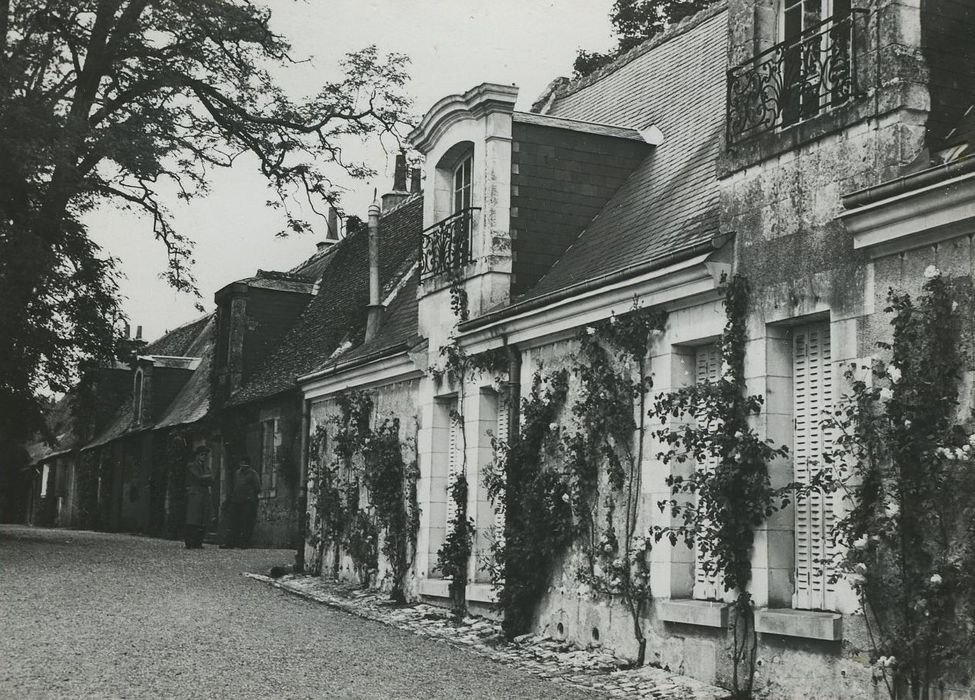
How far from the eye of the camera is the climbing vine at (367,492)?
14578 millimetres

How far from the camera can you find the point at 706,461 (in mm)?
9102

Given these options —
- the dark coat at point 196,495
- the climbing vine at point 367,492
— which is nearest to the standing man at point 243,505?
the dark coat at point 196,495

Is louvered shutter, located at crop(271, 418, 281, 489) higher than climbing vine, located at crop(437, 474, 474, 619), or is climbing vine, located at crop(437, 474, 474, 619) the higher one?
louvered shutter, located at crop(271, 418, 281, 489)

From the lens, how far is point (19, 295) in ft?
60.6

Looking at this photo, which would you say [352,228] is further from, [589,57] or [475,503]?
[475,503]

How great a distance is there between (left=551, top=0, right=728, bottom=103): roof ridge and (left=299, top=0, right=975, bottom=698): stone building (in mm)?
313

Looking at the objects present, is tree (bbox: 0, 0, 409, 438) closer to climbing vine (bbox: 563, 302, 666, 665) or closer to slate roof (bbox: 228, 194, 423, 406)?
slate roof (bbox: 228, 194, 423, 406)

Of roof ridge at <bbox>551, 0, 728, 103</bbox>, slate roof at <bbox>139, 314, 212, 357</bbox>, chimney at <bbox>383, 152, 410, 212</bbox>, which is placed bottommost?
slate roof at <bbox>139, 314, 212, 357</bbox>

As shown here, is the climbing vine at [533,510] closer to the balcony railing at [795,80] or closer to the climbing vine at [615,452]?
the climbing vine at [615,452]

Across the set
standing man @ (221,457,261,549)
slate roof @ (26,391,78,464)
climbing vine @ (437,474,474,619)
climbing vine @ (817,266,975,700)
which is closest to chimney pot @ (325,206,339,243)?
slate roof @ (26,391,78,464)

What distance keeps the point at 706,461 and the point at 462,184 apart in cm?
609

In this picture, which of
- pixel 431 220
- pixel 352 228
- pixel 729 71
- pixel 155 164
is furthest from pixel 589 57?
pixel 729 71

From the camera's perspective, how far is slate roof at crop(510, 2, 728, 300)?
413 inches

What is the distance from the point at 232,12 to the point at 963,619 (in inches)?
705
